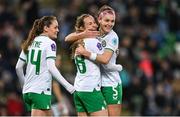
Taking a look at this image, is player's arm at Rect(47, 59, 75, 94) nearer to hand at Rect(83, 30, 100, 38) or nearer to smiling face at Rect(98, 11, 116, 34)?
hand at Rect(83, 30, 100, 38)

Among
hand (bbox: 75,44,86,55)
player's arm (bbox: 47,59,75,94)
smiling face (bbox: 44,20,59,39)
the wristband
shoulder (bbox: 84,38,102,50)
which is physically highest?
smiling face (bbox: 44,20,59,39)

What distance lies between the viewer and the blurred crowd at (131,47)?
19547 millimetres

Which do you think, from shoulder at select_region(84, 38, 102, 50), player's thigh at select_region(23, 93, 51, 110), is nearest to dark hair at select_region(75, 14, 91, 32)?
shoulder at select_region(84, 38, 102, 50)

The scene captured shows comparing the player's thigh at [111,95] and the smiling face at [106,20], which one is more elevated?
the smiling face at [106,20]

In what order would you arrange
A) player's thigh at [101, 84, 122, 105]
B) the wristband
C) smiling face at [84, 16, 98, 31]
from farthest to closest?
player's thigh at [101, 84, 122, 105] → smiling face at [84, 16, 98, 31] → the wristband

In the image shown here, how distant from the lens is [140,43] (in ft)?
71.6

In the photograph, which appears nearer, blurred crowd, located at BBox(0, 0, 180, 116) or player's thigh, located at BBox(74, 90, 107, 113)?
player's thigh, located at BBox(74, 90, 107, 113)

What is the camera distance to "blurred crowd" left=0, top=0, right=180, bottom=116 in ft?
64.1

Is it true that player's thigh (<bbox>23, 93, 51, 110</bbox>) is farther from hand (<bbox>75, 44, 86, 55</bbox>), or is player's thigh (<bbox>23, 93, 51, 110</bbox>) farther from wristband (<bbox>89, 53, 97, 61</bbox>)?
wristband (<bbox>89, 53, 97, 61</bbox>)

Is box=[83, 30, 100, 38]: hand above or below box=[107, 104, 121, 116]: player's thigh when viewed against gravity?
above

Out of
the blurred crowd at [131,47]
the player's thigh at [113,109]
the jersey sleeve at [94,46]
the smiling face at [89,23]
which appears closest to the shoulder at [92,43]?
the jersey sleeve at [94,46]

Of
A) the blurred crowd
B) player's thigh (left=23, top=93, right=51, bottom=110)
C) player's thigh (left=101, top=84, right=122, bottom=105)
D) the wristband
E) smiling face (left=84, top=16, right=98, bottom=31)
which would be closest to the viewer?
the wristband

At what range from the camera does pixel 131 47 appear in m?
21.4

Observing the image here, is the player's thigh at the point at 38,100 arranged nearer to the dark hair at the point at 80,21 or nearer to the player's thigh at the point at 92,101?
the player's thigh at the point at 92,101
